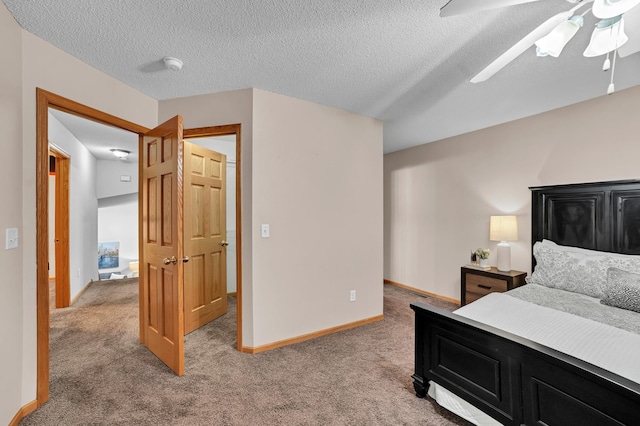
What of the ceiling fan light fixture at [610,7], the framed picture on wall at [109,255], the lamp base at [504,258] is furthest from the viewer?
the framed picture on wall at [109,255]

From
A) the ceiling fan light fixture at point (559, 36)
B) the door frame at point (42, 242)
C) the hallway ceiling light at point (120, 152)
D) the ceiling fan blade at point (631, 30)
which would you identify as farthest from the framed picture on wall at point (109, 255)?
the ceiling fan blade at point (631, 30)

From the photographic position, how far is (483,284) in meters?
3.29

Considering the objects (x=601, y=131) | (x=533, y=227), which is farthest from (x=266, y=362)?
(x=601, y=131)

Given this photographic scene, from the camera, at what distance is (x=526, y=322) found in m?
1.76

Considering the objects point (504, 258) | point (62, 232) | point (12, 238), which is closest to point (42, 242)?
point (12, 238)

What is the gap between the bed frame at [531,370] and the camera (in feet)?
3.95

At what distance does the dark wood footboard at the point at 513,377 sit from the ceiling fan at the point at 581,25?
1.24 m

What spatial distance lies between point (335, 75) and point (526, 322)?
217 centimetres

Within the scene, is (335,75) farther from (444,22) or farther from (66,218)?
(66,218)

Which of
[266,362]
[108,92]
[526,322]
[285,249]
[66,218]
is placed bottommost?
[266,362]

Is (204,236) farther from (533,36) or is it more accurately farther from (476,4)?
(533,36)

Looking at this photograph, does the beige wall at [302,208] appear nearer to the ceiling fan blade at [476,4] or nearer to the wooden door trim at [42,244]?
the wooden door trim at [42,244]

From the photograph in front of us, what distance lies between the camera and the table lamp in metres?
3.23

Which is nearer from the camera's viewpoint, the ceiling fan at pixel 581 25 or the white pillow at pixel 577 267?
the ceiling fan at pixel 581 25
